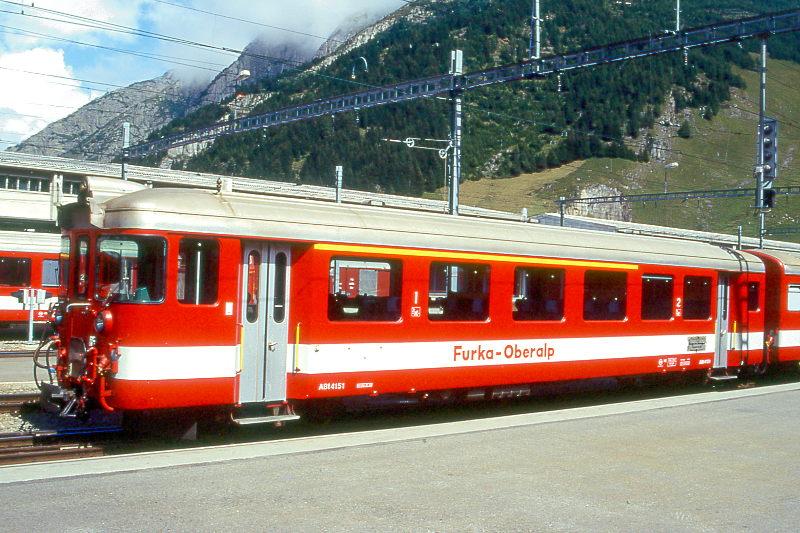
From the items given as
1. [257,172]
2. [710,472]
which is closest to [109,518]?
[710,472]

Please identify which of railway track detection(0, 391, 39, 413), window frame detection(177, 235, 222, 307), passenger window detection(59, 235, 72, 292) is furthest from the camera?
railway track detection(0, 391, 39, 413)

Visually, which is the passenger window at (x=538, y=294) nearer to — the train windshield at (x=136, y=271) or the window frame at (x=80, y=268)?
the train windshield at (x=136, y=271)

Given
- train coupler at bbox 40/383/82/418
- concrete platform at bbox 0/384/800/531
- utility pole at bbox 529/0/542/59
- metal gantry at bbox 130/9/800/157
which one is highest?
utility pole at bbox 529/0/542/59

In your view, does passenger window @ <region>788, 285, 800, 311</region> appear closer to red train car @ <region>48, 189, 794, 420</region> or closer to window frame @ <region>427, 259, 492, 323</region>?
red train car @ <region>48, 189, 794, 420</region>

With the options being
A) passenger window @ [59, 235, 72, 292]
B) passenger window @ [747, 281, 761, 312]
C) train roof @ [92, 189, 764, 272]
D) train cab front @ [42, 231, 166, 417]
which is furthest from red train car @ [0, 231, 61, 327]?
passenger window @ [747, 281, 761, 312]

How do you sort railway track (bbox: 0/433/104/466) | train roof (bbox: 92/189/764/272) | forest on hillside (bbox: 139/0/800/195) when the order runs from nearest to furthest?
railway track (bbox: 0/433/104/466)
train roof (bbox: 92/189/764/272)
forest on hillside (bbox: 139/0/800/195)

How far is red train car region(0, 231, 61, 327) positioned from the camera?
28.1 metres

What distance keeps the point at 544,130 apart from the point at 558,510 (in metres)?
129

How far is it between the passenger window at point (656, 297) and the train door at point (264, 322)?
25.4 feet

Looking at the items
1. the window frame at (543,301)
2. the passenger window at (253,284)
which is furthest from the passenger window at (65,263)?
the window frame at (543,301)

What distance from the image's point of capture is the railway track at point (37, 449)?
988 centimetres

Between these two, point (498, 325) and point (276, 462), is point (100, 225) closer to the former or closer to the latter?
point (276, 462)

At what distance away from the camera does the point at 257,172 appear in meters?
89.7

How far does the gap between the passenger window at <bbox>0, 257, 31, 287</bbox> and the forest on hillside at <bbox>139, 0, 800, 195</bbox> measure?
194 feet
